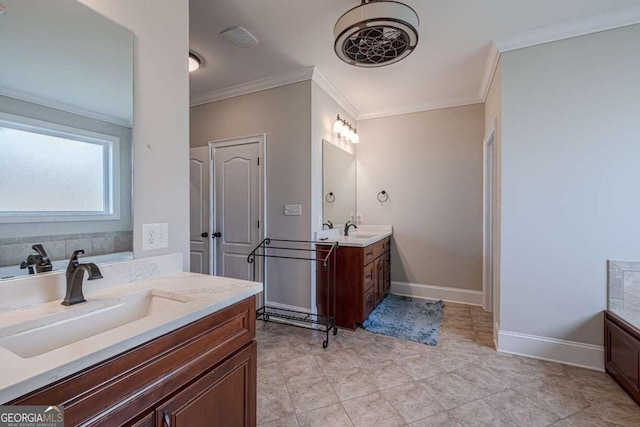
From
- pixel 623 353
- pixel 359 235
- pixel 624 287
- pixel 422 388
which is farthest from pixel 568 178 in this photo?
pixel 359 235

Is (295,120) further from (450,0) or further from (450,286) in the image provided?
(450,286)

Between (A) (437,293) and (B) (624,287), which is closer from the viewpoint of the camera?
(B) (624,287)

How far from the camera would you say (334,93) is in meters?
3.39

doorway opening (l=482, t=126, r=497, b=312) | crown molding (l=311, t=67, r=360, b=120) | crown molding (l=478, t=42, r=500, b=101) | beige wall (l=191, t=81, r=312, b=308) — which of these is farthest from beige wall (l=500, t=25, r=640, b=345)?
beige wall (l=191, t=81, r=312, b=308)

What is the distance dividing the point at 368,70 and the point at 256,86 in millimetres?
1214

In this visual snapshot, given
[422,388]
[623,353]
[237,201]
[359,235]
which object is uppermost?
[237,201]

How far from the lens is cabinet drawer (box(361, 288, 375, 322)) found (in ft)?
9.18

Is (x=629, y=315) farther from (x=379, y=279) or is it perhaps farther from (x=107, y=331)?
(x=107, y=331)

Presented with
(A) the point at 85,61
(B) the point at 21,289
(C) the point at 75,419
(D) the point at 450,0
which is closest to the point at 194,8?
(A) the point at 85,61

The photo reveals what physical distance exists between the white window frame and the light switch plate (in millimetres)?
1857

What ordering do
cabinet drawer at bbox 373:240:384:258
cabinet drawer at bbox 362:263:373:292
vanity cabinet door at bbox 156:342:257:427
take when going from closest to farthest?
vanity cabinet door at bbox 156:342:257:427
cabinet drawer at bbox 362:263:373:292
cabinet drawer at bbox 373:240:384:258

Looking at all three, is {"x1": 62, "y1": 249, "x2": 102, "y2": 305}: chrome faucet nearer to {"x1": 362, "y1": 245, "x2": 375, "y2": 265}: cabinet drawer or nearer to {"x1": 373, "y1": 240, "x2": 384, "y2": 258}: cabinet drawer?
{"x1": 362, "y1": 245, "x2": 375, "y2": 265}: cabinet drawer

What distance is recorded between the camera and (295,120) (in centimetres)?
299

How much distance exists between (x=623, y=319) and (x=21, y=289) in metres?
3.20
